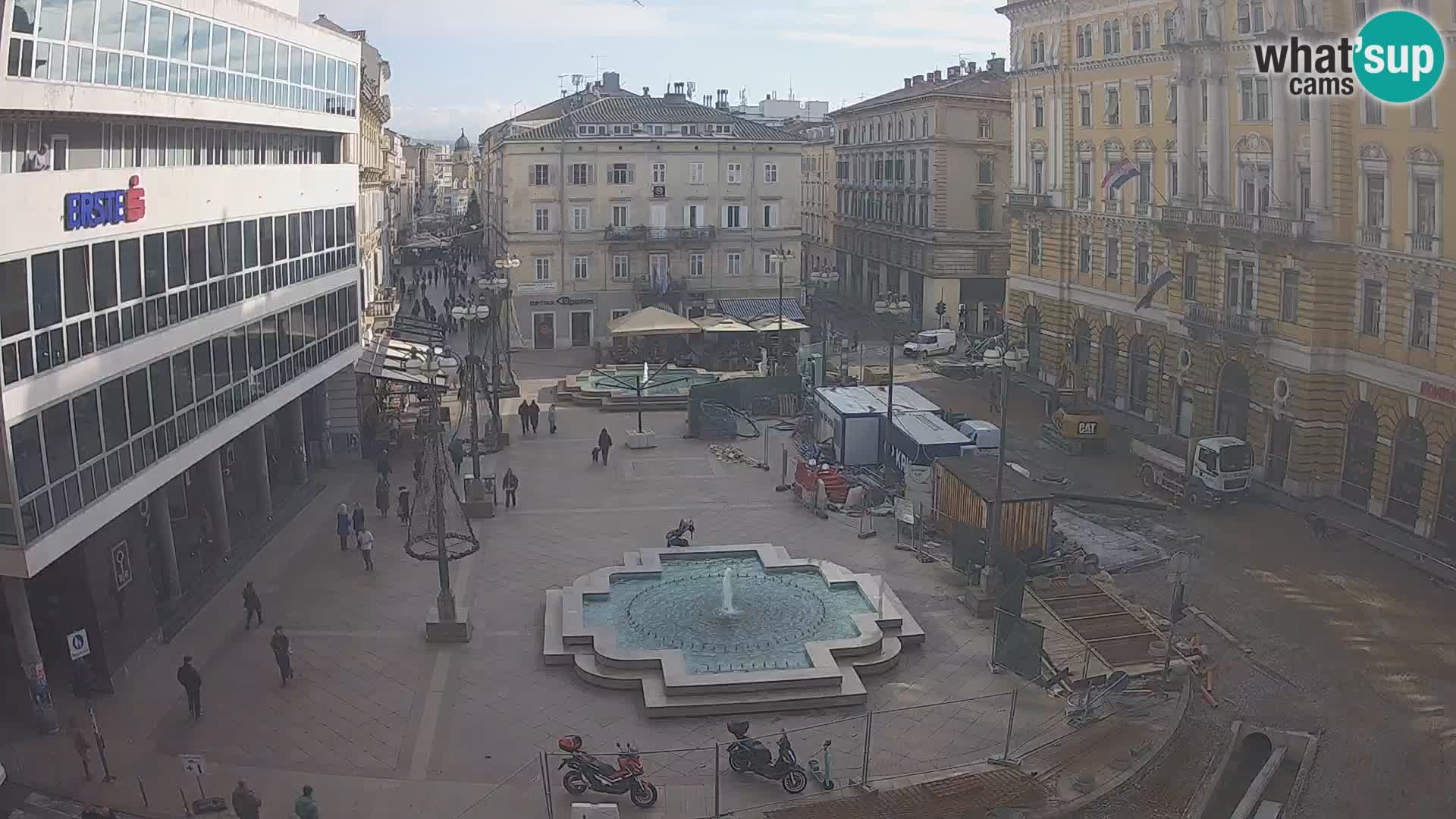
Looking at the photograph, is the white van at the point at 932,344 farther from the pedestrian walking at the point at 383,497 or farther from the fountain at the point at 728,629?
the fountain at the point at 728,629

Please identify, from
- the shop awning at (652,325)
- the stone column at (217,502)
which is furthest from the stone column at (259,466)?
the shop awning at (652,325)

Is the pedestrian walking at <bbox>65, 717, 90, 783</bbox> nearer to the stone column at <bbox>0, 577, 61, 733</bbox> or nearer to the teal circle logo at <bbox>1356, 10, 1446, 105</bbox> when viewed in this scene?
the stone column at <bbox>0, 577, 61, 733</bbox>

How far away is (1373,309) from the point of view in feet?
121

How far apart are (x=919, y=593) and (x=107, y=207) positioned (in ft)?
58.0

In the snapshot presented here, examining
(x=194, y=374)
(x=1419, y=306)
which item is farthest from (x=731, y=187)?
(x=194, y=374)

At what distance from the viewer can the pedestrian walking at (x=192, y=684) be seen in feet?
75.3

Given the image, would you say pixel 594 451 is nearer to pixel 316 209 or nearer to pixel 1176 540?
→ pixel 316 209

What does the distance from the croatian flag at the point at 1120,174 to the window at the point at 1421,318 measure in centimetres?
1269

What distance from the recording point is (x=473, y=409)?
112 ft

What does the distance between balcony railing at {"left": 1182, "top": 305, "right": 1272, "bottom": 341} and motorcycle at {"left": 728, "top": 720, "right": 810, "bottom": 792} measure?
25741 mm

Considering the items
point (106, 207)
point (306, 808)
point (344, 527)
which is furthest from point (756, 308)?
point (306, 808)

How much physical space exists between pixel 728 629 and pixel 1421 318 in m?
20.8

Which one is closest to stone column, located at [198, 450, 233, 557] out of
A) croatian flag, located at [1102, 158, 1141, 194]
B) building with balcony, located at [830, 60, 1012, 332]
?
croatian flag, located at [1102, 158, 1141, 194]

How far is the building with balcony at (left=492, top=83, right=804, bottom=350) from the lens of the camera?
219ft
